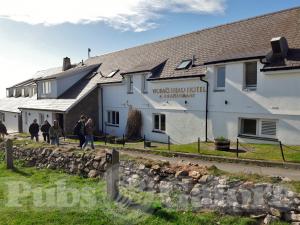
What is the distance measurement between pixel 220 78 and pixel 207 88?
1.03m

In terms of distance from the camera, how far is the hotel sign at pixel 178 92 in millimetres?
21050

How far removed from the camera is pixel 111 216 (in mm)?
8883

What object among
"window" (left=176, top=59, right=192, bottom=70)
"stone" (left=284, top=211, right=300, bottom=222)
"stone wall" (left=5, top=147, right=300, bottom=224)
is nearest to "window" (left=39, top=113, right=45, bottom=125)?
"window" (left=176, top=59, right=192, bottom=70)

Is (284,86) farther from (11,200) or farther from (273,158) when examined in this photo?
(11,200)

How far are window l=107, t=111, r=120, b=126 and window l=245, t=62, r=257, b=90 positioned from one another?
14.0m

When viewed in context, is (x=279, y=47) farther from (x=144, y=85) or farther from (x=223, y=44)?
(x=144, y=85)

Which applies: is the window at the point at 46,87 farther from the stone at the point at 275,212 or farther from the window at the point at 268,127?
the stone at the point at 275,212

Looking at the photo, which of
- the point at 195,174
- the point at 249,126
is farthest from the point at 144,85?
the point at 195,174

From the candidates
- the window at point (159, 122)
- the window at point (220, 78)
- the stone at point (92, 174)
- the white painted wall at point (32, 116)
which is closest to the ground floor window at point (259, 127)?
the window at point (220, 78)

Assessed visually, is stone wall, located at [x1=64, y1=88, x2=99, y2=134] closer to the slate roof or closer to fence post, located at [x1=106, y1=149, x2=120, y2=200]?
the slate roof

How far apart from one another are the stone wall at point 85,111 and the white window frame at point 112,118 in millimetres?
1373

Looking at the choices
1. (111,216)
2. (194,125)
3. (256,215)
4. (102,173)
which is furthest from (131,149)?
(256,215)

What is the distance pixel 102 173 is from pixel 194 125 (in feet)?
34.7

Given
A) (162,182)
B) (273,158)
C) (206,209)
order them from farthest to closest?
(273,158) → (162,182) → (206,209)
